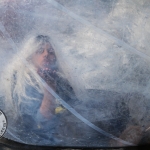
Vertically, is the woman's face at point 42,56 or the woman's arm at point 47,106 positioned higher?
the woman's face at point 42,56

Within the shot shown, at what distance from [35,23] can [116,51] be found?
427mm

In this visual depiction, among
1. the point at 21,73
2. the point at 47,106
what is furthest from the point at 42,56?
the point at 47,106

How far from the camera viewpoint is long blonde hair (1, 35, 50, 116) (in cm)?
128

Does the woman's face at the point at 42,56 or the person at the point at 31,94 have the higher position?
the woman's face at the point at 42,56

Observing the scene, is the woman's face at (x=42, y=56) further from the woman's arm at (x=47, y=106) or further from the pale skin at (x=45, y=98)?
the woman's arm at (x=47, y=106)

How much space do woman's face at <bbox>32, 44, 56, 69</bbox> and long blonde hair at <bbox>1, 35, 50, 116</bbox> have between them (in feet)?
0.06

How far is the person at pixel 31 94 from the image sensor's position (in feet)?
4.21

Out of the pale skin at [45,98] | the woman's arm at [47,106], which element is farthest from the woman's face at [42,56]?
the woman's arm at [47,106]

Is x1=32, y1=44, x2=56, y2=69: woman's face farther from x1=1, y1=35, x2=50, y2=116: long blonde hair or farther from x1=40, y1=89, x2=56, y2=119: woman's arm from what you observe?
x1=40, y1=89, x2=56, y2=119: woman's arm

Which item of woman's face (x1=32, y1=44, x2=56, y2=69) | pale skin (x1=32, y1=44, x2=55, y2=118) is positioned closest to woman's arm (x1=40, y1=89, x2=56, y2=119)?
pale skin (x1=32, y1=44, x2=55, y2=118)

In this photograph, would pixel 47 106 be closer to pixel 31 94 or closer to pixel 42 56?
pixel 31 94

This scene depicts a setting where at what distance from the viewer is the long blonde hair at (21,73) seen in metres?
1.28

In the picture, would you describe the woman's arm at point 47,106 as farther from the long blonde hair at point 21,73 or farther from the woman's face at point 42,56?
the woman's face at point 42,56

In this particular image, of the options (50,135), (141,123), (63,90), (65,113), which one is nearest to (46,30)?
(63,90)
